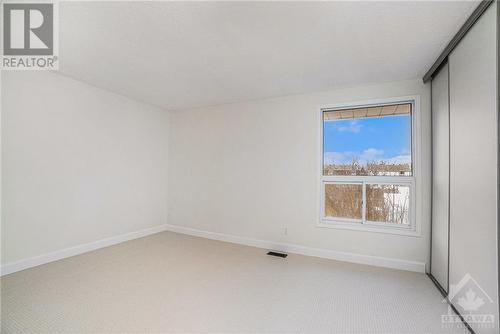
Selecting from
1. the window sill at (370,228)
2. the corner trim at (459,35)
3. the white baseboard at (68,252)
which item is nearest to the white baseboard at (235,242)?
the white baseboard at (68,252)

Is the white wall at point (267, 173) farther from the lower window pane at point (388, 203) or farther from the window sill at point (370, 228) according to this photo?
the lower window pane at point (388, 203)

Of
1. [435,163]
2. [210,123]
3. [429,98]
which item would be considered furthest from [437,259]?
[210,123]

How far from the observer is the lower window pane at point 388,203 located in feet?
10.7

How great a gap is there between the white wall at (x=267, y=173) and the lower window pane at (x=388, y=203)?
0.19 m

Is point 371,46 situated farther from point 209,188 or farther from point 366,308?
point 209,188

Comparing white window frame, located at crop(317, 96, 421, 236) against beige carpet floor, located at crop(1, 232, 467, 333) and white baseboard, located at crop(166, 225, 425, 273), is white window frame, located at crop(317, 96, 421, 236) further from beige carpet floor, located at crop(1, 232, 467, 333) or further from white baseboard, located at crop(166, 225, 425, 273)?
beige carpet floor, located at crop(1, 232, 467, 333)

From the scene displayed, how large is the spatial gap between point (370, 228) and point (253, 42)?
2.85 m

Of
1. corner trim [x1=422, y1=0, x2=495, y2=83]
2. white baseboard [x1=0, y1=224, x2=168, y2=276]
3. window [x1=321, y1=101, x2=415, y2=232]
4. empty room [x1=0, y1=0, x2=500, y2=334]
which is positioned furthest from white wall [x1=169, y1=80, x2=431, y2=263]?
white baseboard [x1=0, y1=224, x2=168, y2=276]

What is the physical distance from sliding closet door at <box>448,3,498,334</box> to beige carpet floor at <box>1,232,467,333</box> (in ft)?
1.80

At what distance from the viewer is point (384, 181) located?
132 inches

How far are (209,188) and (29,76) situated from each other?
2.97m

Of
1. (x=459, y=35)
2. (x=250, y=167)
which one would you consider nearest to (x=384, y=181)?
(x=459, y=35)

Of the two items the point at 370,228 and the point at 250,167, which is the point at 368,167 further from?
the point at 250,167

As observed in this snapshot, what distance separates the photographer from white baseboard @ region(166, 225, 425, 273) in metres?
3.12
